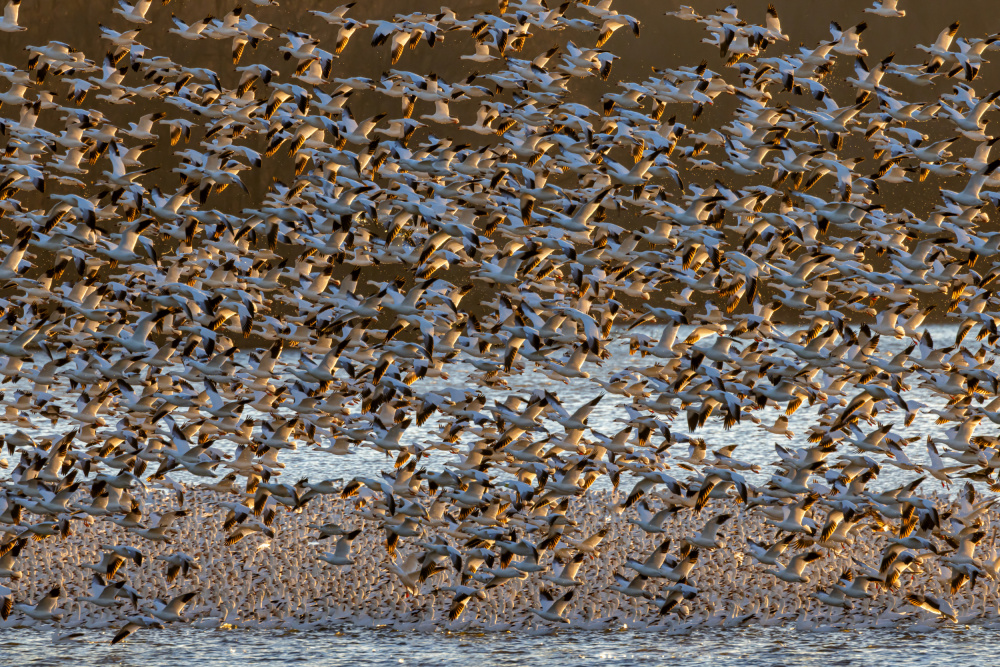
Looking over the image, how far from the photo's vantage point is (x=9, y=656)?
23938 mm

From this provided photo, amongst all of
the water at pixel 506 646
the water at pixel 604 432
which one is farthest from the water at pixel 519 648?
the water at pixel 604 432

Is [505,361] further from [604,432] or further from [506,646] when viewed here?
[604,432]

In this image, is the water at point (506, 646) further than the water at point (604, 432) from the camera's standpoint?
No

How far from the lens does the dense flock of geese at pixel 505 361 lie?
26.2 m

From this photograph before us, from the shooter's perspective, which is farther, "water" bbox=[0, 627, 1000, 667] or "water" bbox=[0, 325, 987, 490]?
"water" bbox=[0, 325, 987, 490]

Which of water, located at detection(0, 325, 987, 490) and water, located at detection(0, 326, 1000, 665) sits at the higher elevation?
water, located at detection(0, 325, 987, 490)

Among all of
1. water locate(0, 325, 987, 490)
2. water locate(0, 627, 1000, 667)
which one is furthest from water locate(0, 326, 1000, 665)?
water locate(0, 325, 987, 490)

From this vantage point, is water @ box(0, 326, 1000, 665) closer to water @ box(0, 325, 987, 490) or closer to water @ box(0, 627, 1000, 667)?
water @ box(0, 627, 1000, 667)

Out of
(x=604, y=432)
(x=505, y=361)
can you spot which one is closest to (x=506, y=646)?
(x=505, y=361)

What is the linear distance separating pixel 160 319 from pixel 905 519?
54.4ft

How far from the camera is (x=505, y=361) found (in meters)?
28.1

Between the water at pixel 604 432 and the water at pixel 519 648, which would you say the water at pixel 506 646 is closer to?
the water at pixel 519 648

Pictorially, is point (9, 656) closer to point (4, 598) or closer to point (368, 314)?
point (4, 598)

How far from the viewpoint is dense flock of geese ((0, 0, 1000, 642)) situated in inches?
1032
